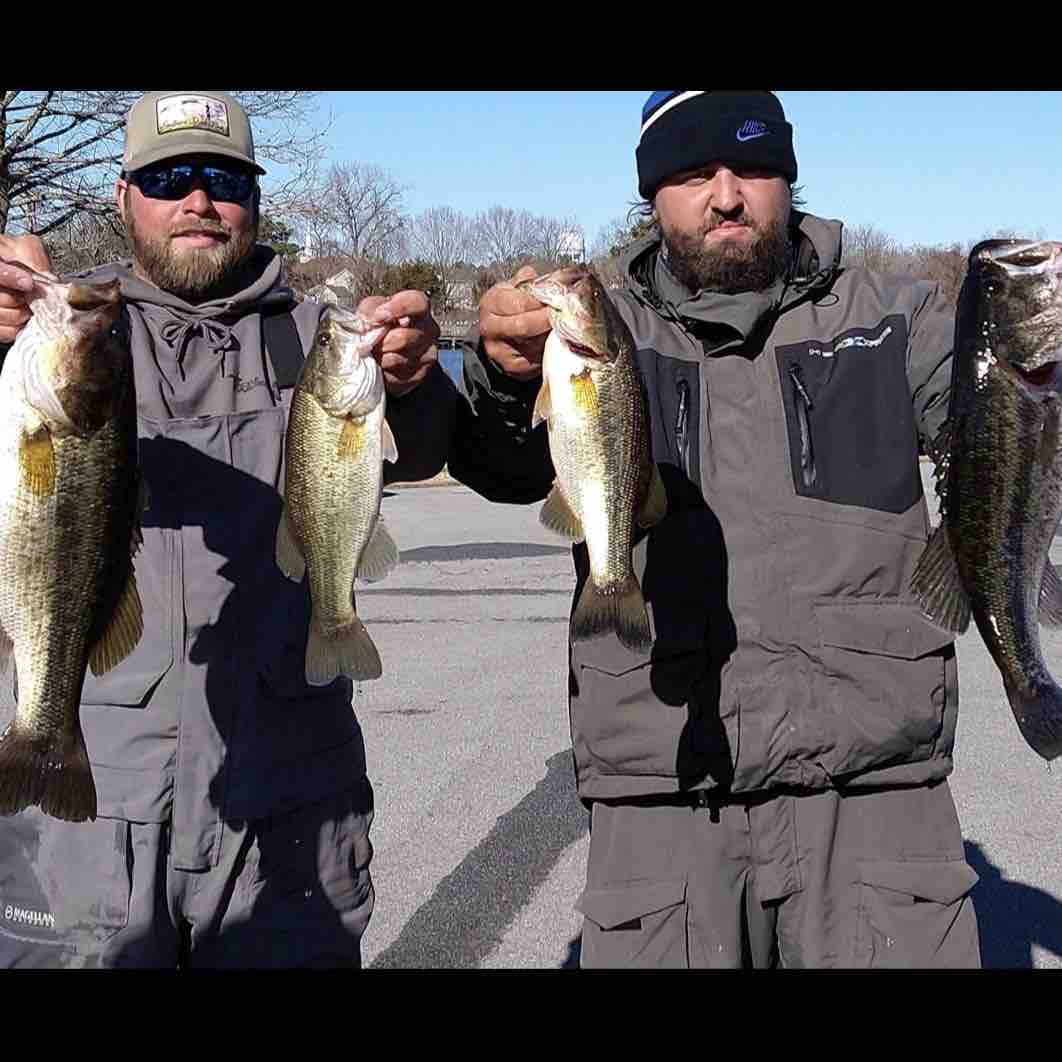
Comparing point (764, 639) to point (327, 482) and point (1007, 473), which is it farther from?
point (327, 482)

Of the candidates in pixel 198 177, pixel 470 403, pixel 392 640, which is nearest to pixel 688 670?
pixel 470 403

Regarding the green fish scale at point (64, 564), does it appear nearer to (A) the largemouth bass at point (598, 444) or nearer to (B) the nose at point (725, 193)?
Answer: (A) the largemouth bass at point (598, 444)

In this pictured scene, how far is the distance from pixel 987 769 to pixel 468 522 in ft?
36.6

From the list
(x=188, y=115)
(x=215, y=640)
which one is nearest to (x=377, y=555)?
(x=215, y=640)

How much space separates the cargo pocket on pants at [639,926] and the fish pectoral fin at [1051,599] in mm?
1233

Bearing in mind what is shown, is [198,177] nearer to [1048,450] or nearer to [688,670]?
Answer: [688,670]

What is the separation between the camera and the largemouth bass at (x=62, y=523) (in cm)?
305

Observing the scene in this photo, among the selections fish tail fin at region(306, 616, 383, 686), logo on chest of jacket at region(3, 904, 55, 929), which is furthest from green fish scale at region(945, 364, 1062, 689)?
logo on chest of jacket at region(3, 904, 55, 929)

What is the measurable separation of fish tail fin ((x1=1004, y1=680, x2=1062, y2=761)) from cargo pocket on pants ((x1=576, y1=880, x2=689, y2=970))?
3.49ft

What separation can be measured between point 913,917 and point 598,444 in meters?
1.62

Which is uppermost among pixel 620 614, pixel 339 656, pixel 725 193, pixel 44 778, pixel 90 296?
pixel 725 193

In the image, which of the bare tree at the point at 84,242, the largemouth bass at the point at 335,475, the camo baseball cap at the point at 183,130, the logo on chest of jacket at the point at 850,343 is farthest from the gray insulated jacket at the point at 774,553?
the bare tree at the point at 84,242

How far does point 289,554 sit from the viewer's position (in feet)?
11.0

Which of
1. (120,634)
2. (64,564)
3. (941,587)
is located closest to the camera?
(64,564)
